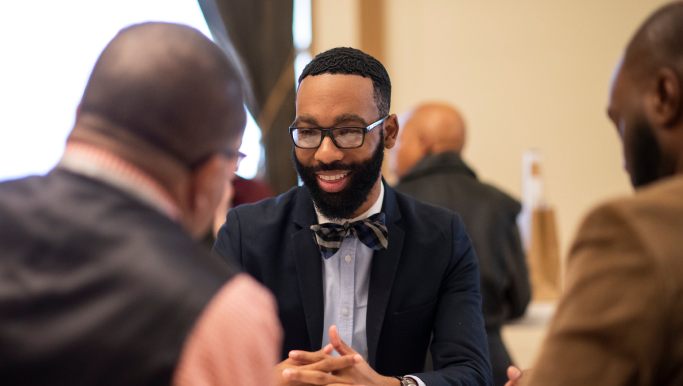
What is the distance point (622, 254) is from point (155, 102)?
2.33ft

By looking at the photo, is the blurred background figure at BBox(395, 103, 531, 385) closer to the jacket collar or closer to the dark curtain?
the jacket collar

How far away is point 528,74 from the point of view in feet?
16.3

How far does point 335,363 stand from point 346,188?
523 mm

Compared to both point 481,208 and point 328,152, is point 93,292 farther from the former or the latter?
point 481,208

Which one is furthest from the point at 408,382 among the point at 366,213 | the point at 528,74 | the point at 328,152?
the point at 528,74

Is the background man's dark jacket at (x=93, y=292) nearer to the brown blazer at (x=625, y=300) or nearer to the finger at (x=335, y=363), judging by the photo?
the brown blazer at (x=625, y=300)

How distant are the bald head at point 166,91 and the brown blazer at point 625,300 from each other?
591 millimetres

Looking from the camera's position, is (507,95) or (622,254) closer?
(622,254)

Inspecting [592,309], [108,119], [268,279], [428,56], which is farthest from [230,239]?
[428,56]

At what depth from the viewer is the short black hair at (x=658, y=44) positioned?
99cm

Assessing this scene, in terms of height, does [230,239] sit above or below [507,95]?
below

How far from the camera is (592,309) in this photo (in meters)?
0.85

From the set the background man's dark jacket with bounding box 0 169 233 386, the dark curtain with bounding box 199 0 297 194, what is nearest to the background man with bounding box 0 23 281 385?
the background man's dark jacket with bounding box 0 169 233 386

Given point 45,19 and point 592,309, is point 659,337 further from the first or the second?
point 45,19
